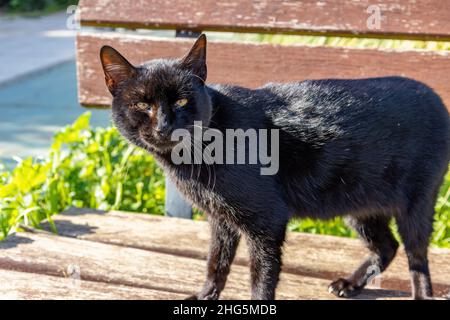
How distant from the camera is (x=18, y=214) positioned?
299 cm

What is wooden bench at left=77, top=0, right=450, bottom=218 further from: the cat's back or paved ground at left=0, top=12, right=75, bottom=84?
paved ground at left=0, top=12, right=75, bottom=84

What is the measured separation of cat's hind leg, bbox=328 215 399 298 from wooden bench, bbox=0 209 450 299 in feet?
0.17

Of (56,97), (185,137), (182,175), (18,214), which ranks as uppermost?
(185,137)

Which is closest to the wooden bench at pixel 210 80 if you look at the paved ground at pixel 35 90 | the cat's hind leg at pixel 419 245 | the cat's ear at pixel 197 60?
the cat's hind leg at pixel 419 245

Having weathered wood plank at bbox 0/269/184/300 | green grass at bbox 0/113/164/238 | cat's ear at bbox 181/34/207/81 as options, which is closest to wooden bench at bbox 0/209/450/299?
weathered wood plank at bbox 0/269/184/300

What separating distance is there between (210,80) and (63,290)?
1128mm

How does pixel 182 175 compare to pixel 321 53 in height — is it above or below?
below

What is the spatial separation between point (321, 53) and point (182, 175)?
93cm

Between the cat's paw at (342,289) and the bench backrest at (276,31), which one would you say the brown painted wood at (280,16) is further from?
the cat's paw at (342,289)

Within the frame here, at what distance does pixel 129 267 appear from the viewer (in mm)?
2418

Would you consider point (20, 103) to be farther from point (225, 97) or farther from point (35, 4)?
point (35, 4)

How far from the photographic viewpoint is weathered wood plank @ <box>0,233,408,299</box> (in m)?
2.32

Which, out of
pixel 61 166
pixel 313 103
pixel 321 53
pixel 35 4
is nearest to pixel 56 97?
pixel 61 166
